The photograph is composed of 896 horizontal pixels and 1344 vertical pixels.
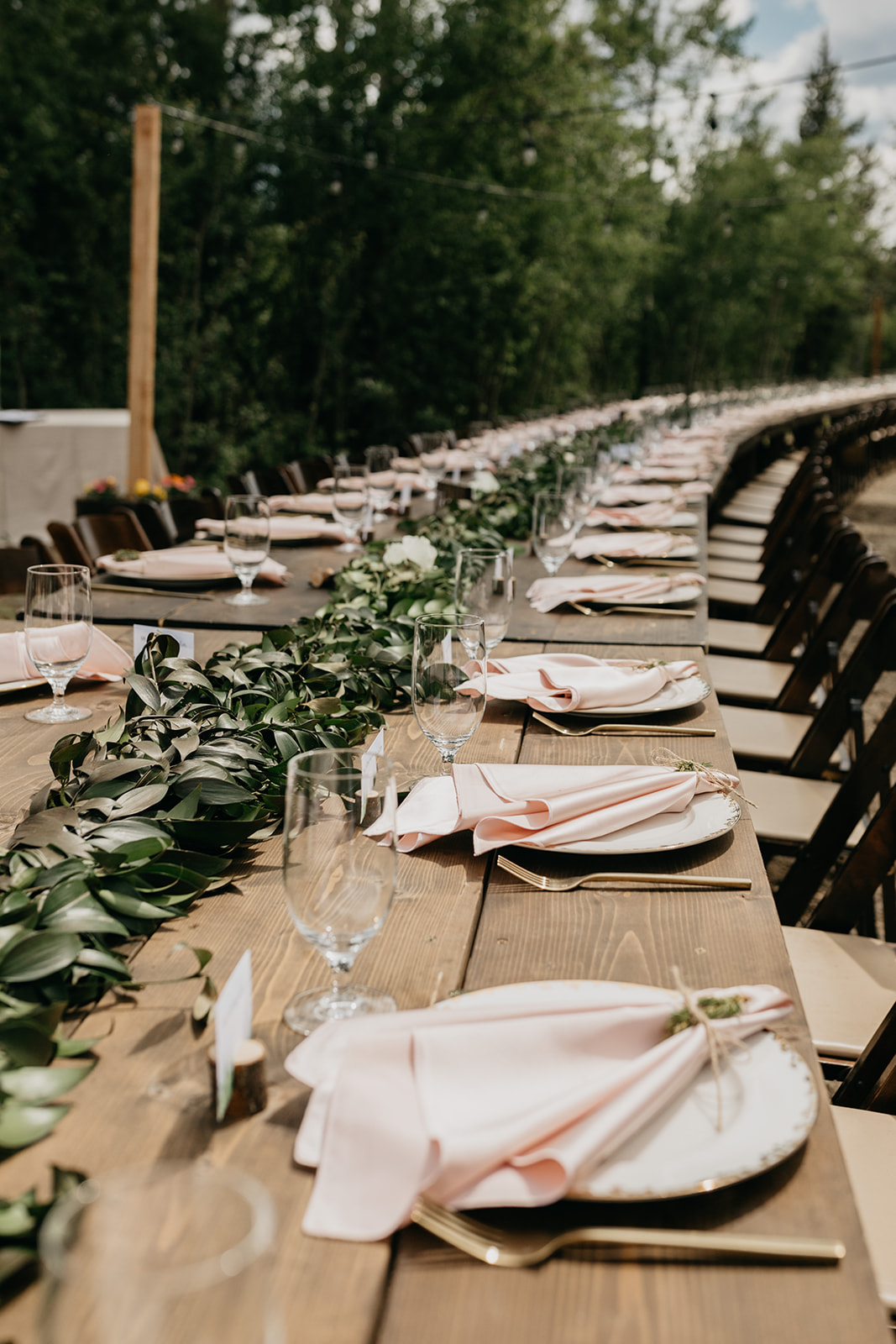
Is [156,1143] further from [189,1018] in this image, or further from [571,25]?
[571,25]

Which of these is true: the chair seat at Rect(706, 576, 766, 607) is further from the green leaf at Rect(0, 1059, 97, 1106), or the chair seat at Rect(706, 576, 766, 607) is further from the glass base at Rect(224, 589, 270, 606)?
the green leaf at Rect(0, 1059, 97, 1106)

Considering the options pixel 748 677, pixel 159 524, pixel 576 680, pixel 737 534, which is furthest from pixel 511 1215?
pixel 737 534

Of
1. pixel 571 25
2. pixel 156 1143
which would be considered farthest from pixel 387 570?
pixel 571 25

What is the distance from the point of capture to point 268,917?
118cm

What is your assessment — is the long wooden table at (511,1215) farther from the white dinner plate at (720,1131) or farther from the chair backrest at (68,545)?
the chair backrest at (68,545)

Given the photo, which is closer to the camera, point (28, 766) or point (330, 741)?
point (330, 741)

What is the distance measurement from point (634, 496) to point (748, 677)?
4.26 feet

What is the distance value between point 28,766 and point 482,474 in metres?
2.99

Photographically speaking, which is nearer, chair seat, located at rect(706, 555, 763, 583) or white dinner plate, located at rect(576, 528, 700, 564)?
white dinner plate, located at rect(576, 528, 700, 564)

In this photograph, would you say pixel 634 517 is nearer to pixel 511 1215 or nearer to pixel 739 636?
pixel 739 636

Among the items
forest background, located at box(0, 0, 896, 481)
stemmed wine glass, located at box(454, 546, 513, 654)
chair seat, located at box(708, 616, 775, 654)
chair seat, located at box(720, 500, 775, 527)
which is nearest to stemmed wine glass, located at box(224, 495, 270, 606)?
stemmed wine glass, located at box(454, 546, 513, 654)

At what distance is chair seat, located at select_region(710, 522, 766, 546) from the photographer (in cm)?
674

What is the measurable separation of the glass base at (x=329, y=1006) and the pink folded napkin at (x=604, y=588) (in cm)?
178

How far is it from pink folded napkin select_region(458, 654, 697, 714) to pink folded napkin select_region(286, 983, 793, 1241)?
3.04ft
